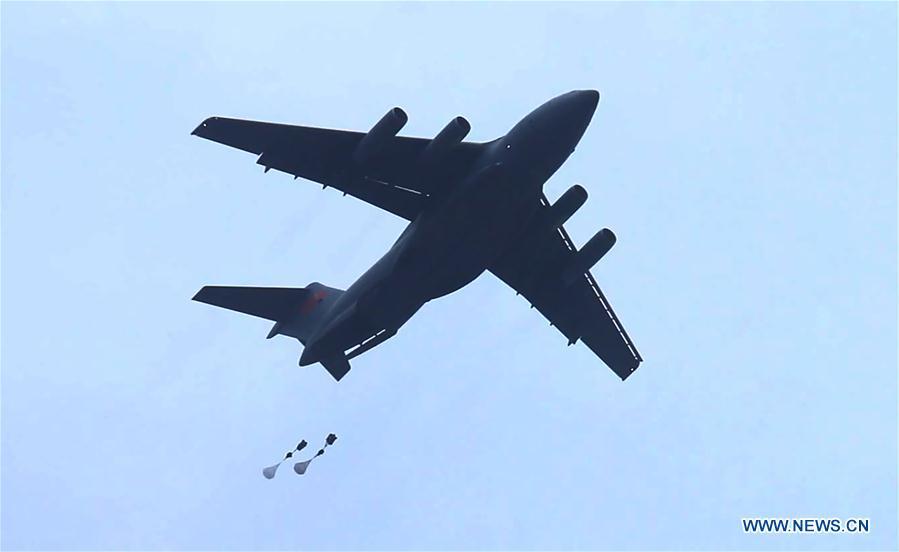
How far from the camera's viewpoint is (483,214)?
3034 cm

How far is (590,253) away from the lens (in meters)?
33.3

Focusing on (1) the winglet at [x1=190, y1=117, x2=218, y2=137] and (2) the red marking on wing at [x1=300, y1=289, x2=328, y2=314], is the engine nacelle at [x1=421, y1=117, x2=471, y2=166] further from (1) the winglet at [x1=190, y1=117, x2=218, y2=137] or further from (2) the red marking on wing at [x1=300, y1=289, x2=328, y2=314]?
(2) the red marking on wing at [x1=300, y1=289, x2=328, y2=314]

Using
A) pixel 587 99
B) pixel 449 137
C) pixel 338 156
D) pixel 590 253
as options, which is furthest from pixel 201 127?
pixel 590 253

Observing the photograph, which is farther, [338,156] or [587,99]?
[338,156]

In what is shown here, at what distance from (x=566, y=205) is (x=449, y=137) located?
4.21 m

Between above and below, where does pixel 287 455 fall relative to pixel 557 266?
below

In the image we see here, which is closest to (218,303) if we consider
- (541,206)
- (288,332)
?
(288,332)

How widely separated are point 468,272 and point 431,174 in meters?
2.82

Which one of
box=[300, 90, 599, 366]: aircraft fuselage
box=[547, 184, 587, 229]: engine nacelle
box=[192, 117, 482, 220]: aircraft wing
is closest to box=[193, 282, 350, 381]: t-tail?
box=[300, 90, 599, 366]: aircraft fuselage

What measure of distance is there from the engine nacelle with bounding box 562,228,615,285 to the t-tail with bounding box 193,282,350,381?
262 inches

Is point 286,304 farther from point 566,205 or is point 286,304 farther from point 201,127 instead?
Result: point 566,205

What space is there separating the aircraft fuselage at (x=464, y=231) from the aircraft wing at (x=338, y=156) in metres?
0.55

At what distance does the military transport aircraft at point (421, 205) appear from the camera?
2977 cm

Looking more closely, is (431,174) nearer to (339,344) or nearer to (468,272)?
Answer: (468,272)
